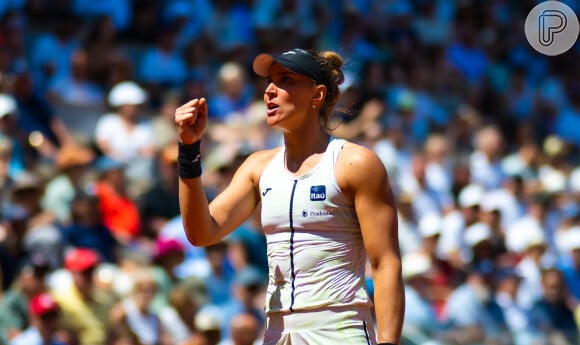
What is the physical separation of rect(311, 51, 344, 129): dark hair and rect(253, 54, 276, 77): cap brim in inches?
8.2

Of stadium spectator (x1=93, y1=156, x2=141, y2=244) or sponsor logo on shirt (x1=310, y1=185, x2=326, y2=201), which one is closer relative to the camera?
sponsor logo on shirt (x1=310, y1=185, x2=326, y2=201)

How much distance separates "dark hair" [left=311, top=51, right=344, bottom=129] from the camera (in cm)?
568

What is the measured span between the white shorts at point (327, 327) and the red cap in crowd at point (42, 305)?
358 centimetres

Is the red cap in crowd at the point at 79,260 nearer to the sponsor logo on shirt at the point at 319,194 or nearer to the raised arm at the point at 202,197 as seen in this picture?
the raised arm at the point at 202,197

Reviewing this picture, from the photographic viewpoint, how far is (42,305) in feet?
28.4

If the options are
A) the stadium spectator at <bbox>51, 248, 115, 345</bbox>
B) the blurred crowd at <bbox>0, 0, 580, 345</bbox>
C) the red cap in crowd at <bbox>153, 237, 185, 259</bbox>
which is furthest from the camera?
the red cap in crowd at <bbox>153, 237, 185, 259</bbox>

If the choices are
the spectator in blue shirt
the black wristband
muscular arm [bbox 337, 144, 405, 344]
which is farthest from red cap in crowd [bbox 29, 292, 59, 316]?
the spectator in blue shirt

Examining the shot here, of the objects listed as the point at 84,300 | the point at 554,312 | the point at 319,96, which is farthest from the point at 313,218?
the point at 554,312

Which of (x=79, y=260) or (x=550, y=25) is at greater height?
(x=550, y=25)

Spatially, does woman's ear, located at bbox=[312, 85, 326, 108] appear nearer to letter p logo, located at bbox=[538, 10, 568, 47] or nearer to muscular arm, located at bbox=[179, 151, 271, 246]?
muscular arm, located at bbox=[179, 151, 271, 246]

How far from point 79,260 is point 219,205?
372 centimetres

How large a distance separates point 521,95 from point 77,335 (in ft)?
31.3

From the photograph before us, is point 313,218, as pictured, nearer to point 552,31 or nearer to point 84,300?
point 84,300

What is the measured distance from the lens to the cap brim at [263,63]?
554 centimetres
